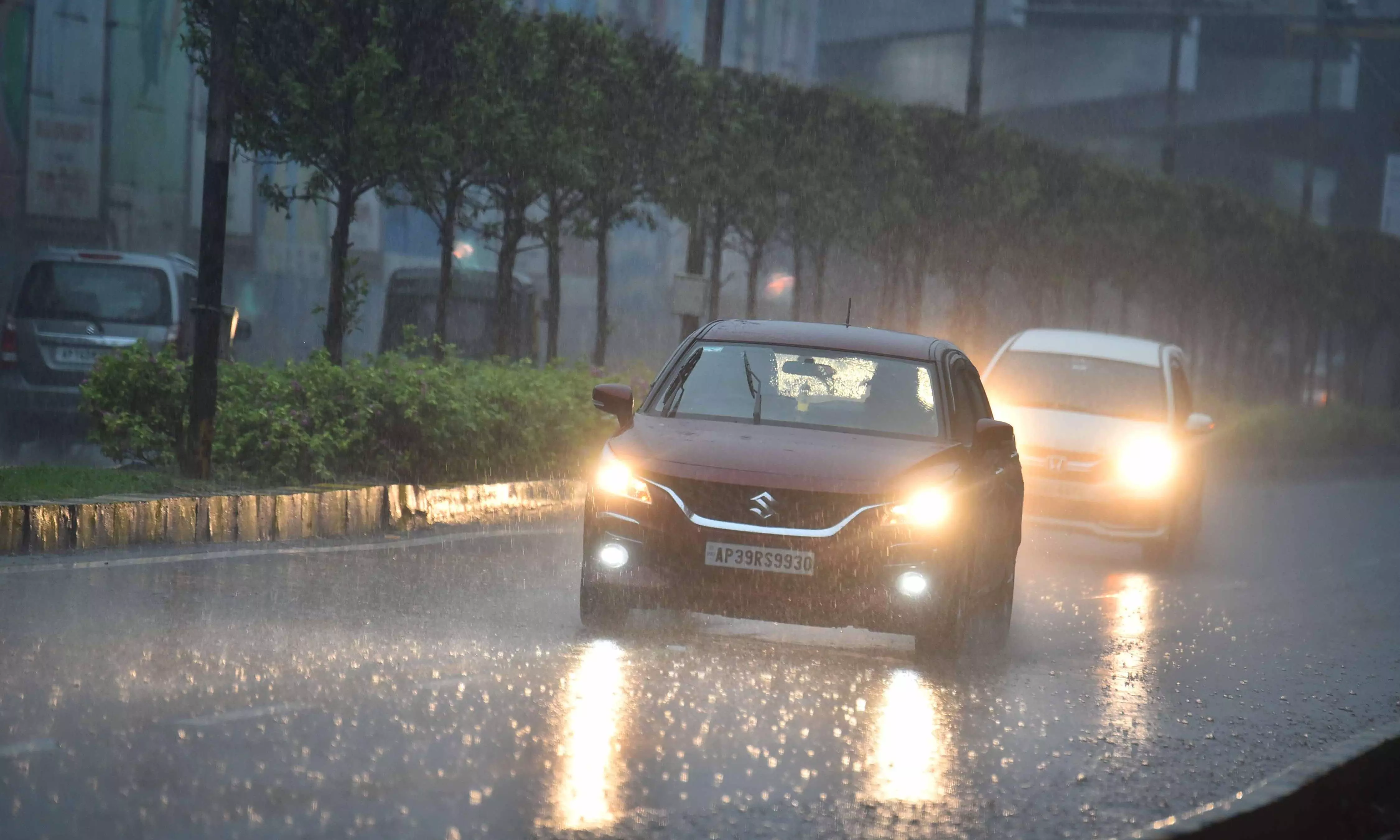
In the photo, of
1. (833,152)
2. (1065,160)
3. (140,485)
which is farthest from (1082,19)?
(140,485)

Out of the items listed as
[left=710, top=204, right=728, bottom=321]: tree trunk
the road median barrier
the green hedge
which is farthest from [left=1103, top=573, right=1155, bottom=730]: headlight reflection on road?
[left=710, top=204, right=728, bottom=321]: tree trunk

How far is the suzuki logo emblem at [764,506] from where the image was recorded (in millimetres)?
8906

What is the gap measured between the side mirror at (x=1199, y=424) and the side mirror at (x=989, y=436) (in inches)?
274

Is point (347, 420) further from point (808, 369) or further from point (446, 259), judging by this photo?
point (446, 259)

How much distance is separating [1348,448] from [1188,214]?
33.9 feet

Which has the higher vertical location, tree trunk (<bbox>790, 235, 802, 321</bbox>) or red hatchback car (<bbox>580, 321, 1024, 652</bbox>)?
tree trunk (<bbox>790, 235, 802, 321</bbox>)

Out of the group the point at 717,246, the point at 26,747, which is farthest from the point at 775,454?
the point at 717,246

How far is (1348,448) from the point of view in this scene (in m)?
42.2

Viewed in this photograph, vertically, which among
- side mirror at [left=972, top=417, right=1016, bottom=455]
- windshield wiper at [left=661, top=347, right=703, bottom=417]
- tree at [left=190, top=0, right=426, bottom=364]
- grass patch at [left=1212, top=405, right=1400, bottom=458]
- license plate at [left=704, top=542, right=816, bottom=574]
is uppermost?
tree at [left=190, top=0, right=426, bottom=364]

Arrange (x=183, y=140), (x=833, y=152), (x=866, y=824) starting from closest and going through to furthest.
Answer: (x=866, y=824) → (x=833, y=152) → (x=183, y=140)

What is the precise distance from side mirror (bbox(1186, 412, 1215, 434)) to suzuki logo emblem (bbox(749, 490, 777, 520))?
27.9ft

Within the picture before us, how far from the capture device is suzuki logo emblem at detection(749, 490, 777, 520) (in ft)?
29.2

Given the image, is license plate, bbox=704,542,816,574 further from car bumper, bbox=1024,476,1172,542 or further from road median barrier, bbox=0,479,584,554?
car bumper, bbox=1024,476,1172,542

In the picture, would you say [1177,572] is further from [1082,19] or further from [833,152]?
[1082,19]
